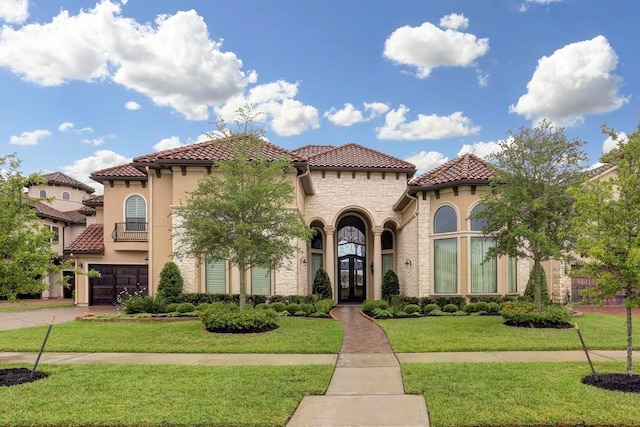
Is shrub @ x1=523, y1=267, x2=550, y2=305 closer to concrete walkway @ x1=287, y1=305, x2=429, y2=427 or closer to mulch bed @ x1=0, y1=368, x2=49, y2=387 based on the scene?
concrete walkway @ x1=287, y1=305, x2=429, y2=427

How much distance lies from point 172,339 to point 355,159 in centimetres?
1579

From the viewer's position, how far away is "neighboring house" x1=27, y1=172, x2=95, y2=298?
1176 inches

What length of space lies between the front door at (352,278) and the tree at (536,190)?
12.7 meters

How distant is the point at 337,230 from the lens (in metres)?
25.5

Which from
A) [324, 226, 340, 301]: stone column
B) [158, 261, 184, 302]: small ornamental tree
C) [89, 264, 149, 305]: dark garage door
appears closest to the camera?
[158, 261, 184, 302]: small ornamental tree

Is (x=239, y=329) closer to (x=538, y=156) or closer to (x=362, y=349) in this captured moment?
(x=362, y=349)

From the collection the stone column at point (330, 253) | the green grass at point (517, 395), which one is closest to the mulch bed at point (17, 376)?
the green grass at point (517, 395)

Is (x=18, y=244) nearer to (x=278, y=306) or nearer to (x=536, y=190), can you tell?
(x=278, y=306)

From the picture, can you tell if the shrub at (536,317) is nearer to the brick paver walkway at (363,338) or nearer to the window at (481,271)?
the brick paver walkway at (363,338)

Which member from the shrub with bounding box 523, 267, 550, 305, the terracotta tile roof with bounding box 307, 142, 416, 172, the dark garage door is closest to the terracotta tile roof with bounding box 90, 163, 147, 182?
the dark garage door

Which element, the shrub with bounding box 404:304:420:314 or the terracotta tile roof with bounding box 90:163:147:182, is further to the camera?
the terracotta tile roof with bounding box 90:163:147:182

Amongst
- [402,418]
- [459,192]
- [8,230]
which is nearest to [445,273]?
[459,192]

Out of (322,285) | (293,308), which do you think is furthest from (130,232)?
(293,308)

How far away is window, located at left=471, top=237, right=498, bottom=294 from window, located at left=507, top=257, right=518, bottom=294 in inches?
20.5
